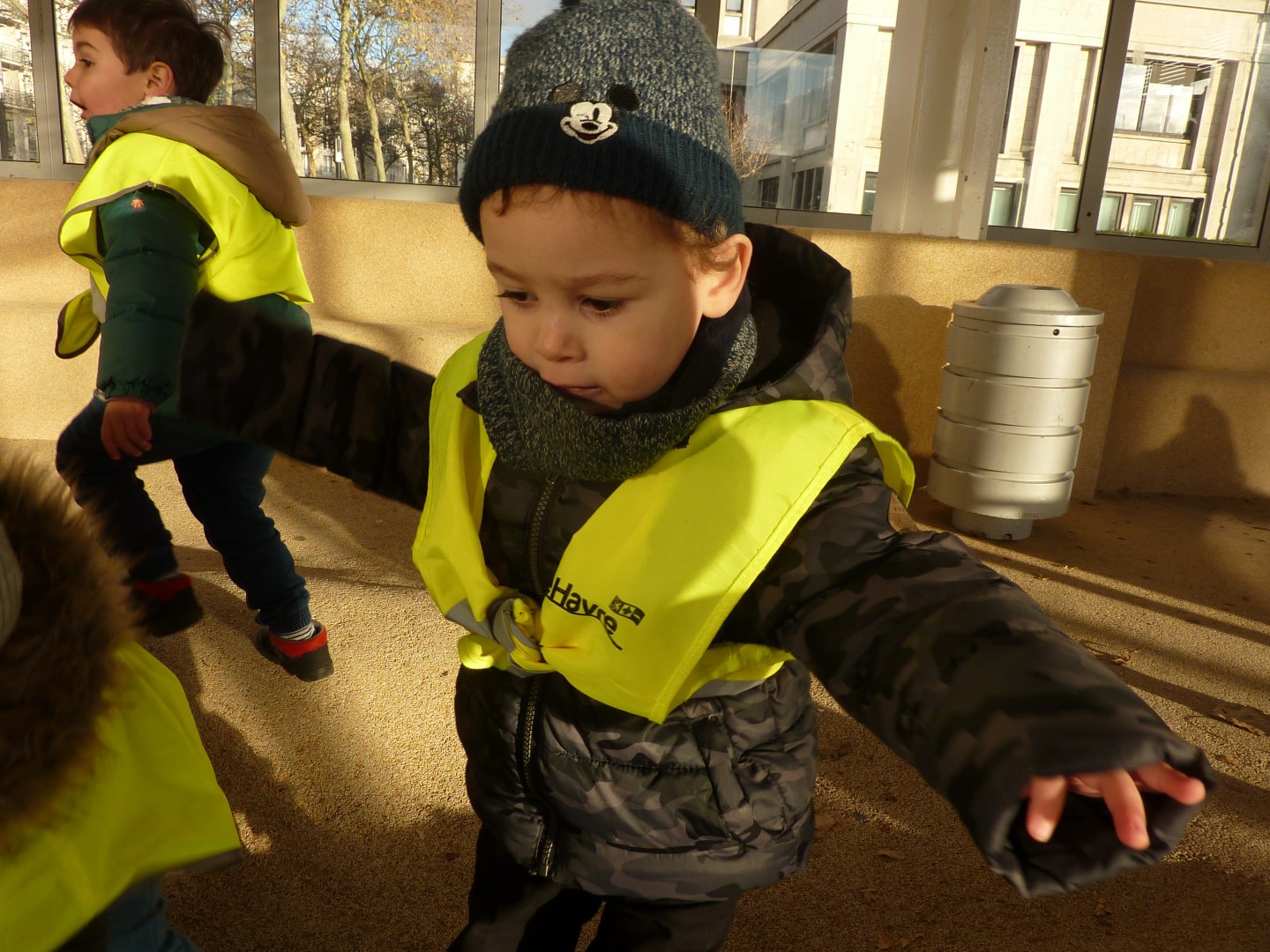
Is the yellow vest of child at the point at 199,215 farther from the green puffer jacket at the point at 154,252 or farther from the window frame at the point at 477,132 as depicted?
the window frame at the point at 477,132

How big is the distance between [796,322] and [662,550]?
1.39 ft

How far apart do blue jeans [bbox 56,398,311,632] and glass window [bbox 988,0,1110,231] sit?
5.21 meters

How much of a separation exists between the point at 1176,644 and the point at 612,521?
2948 mm

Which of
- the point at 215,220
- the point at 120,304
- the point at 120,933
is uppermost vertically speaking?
the point at 215,220

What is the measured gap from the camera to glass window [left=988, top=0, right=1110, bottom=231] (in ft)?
20.4

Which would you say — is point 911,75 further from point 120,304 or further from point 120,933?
point 120,933

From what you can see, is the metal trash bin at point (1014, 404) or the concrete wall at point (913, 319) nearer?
the metal trash bin at point (1014, 404)

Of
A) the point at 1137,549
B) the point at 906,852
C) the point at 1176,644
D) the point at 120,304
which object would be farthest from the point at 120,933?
the point at 1137,549

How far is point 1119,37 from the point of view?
6117 millimetres

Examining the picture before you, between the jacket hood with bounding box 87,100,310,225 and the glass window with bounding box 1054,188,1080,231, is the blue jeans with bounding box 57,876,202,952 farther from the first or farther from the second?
the glass window with bounding box 1054,188,1080,231

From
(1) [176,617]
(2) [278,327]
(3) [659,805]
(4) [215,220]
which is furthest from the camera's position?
(1) [176,617]

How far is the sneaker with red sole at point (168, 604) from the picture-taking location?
282 cm

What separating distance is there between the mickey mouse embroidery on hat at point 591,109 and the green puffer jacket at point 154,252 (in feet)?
3.89

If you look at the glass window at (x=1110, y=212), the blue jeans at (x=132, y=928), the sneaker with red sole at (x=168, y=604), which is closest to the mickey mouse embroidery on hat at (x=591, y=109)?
the blue jeans at (x=132, y=928)
